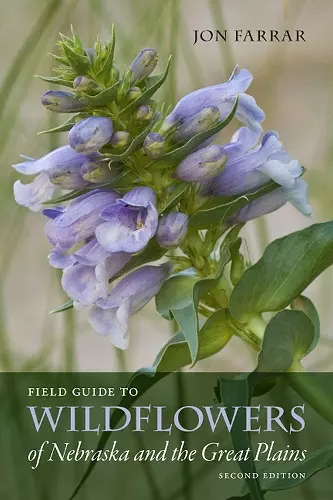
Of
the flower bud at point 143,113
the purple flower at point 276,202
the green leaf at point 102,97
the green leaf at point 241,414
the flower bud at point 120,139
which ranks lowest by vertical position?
the green leaf at point 241,414

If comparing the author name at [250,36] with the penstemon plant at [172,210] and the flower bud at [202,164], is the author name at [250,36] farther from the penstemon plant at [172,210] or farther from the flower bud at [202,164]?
the flower bud at [202,164]

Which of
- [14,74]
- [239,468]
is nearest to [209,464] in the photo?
[239,468]

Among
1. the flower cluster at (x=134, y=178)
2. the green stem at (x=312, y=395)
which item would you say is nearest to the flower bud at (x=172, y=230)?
the flower cluster at (x=134, y=178)

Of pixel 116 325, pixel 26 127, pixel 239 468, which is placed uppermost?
pixel 26 127

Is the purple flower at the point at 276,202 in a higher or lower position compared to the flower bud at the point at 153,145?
lower

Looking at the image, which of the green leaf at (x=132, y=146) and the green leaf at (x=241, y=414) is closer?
the green leaf at (x=132, y=146)

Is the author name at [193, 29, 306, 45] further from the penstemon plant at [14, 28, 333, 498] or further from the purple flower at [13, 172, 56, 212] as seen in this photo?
the purple flower at [13, 172, 56, 212]

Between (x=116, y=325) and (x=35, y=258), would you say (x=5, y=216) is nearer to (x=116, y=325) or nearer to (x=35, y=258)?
(x=35, y=258)

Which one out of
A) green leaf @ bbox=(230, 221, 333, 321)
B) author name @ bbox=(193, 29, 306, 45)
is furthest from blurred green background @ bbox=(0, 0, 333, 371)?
green leaf @ bbox=(230, 221, 333, 321)
